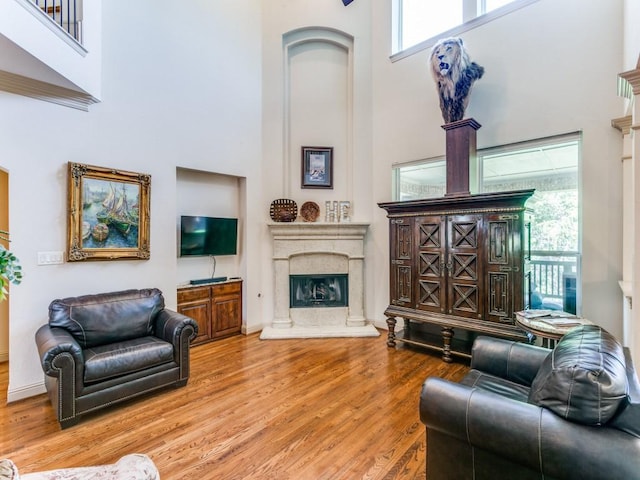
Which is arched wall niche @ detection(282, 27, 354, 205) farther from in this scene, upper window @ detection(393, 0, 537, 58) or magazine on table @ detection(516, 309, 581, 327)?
magazine on table @ detection(516, 309, 581, 327)

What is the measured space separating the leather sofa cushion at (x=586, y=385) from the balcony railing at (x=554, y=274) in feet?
7.62

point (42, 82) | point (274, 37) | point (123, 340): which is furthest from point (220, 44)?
point (123, 340)

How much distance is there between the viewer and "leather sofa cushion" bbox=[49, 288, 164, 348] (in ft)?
Result: 9.52

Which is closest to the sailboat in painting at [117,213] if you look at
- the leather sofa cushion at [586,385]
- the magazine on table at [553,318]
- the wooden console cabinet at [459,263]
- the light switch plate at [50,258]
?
the light switch plate at [50,258]

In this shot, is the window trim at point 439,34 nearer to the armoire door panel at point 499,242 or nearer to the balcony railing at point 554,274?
the armoire door panel at point 499,242

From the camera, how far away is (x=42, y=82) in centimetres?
300

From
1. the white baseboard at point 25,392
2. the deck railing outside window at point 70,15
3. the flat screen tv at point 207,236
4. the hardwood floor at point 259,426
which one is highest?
the deck railing outside window at point 70,15

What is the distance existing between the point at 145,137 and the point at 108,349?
243cm

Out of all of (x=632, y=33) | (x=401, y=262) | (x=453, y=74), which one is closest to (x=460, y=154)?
(x=453, y=74)

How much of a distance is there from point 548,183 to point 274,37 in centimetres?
450

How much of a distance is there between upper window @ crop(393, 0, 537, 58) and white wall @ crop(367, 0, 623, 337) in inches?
5.7

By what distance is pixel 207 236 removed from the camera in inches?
174

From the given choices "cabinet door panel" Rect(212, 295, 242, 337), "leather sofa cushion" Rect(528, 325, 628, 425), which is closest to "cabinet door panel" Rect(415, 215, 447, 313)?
"leather sofa cushion" Rect(528, 325, 628, 425)

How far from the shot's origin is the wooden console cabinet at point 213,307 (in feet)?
13.9
